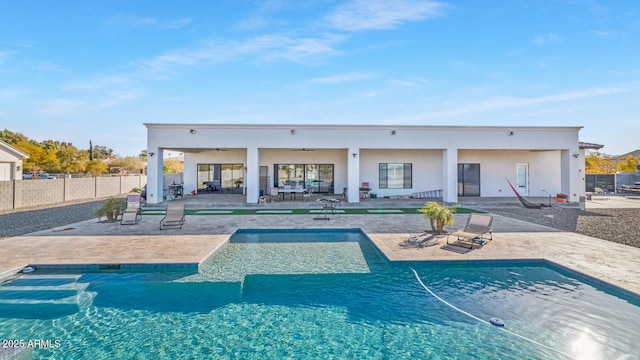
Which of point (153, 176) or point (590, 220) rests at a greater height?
point (153, 176)

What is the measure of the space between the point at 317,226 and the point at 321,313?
16.6 ft

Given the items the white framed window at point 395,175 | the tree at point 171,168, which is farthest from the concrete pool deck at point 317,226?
the tree at point 171,168

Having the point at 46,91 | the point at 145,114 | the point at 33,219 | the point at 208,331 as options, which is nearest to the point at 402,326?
the point at 208,331

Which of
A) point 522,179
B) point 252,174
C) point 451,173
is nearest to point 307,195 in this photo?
point 252,174

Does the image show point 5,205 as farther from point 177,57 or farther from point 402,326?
point 402,326

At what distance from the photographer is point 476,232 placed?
718 cm

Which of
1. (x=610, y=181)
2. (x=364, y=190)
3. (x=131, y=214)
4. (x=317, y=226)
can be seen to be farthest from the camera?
(x=610, y=181)

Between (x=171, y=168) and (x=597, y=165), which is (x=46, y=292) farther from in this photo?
(x=597, y=165)

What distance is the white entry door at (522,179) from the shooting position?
17641 millimetres

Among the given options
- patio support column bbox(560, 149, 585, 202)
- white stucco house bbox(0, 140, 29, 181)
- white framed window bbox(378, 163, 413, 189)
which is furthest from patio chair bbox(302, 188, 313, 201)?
white stucco house bbox(0, 140, 29, 181)

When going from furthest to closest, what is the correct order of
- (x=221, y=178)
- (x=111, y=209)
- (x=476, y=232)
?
(x=221, y=178), (x=111, y=209), (x=476, y=232)

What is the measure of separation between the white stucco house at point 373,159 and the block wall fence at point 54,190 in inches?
222

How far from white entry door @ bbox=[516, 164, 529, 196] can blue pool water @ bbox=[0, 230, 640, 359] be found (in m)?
14.2

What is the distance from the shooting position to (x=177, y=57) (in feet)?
42.1
